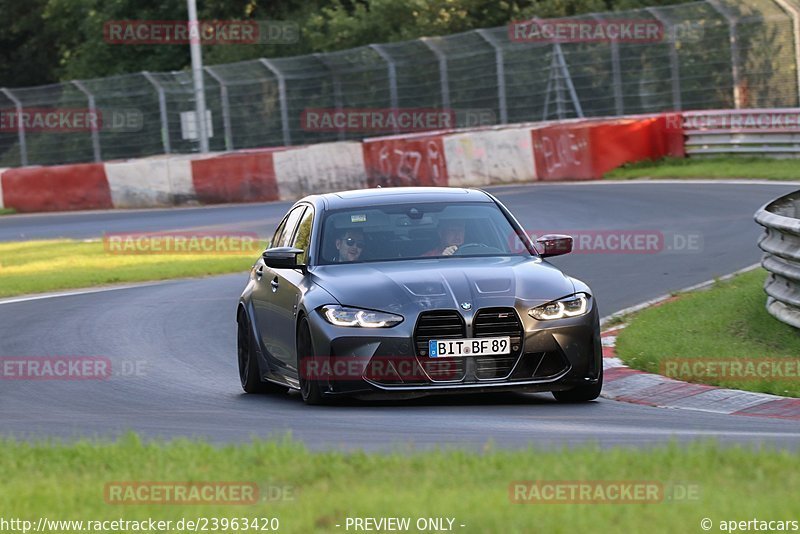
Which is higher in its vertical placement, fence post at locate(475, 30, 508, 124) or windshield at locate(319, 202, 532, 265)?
windshield at locate(319, 202, 532, 265)

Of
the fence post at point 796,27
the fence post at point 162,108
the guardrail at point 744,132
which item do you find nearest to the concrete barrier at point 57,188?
the fence post at point 162,108

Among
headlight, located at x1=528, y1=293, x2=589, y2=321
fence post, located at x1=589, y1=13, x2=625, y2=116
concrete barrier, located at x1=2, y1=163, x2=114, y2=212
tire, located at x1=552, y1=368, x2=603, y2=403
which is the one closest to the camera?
headlight, located at x1=528, y1=293, x2=589, y2=321

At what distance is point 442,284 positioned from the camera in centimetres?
931

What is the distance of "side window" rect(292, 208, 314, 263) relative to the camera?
10.5 m

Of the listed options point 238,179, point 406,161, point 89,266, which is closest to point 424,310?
point 89,266

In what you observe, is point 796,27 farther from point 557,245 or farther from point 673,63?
point 557,245

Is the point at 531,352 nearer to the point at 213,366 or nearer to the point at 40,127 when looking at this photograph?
the point at 213,366

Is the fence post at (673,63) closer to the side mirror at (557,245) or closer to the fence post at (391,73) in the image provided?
the fence post at (391,73)

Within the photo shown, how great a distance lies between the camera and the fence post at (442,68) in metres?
35.4

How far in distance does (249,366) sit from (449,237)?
5.88 ft

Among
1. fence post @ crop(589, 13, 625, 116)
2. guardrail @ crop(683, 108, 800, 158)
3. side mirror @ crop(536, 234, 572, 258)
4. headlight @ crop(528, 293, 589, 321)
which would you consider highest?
side mirror @ crop(536, 234, 572, 258)

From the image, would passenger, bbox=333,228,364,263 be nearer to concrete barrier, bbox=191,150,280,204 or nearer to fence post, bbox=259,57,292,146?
concrete barrier, bbox=191,150,280,204

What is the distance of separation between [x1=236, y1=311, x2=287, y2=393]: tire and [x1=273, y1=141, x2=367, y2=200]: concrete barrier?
66.1 ft

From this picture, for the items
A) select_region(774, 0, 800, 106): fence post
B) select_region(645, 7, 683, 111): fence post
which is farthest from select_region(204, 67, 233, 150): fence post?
select_region(774, 0, 800, 106): fence post
